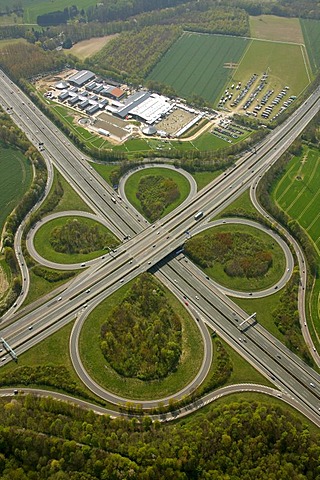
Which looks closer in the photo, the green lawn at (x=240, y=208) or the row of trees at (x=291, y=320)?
the row of trees at (x=291, y=320)

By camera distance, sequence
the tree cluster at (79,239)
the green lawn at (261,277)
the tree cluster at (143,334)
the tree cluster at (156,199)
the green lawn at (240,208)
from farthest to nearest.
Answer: the green lawn at (240,208) < the tree cluster at (156,199) < the tree cluster at (79,239) < the green lawn at (261,277) < the tree cluster at (143,334)

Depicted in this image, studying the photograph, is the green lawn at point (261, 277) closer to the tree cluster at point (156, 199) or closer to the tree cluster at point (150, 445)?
the tree cluster at point (156, 199)

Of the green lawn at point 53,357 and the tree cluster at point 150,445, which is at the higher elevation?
the green lawn at point 53,357

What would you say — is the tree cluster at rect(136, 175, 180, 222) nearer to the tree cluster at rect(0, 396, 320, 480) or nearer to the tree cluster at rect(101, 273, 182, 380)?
the tree cluster at rect(101, 273, 182, 380)

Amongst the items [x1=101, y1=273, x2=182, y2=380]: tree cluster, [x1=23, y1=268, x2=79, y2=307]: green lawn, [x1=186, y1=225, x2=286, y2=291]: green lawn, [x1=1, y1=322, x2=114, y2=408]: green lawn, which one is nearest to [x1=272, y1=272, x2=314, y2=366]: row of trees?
[x1=186, y1=225, x2=286, y2=291]: green lawn

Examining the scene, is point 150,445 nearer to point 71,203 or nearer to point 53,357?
point 53,357

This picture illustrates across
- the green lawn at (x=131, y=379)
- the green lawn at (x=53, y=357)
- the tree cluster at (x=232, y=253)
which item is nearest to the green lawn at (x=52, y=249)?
the green lawn at (x=131, y=379)

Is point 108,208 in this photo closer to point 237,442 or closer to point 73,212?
point 73,212
